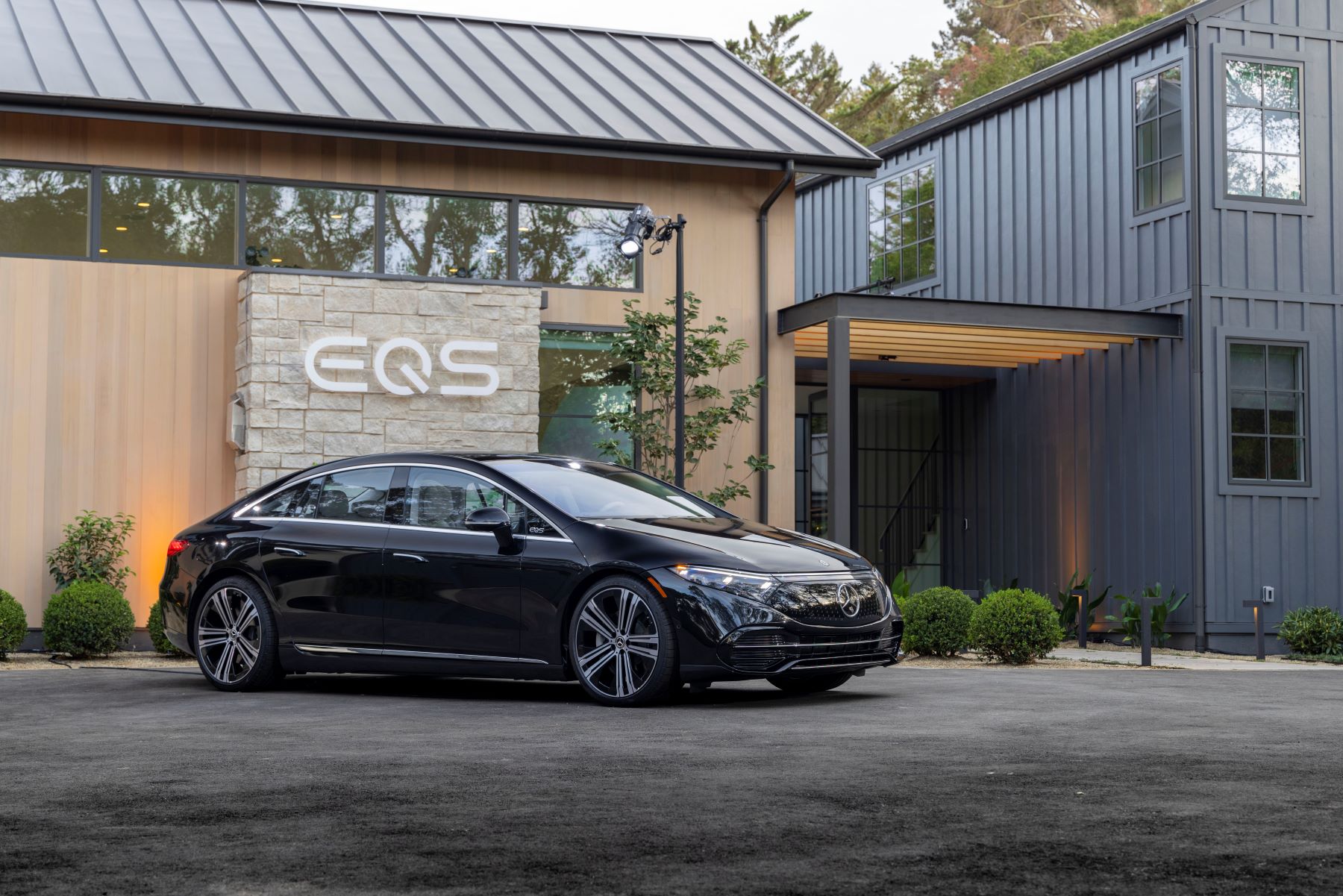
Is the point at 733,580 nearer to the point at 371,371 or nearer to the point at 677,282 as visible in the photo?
the point at 677,282

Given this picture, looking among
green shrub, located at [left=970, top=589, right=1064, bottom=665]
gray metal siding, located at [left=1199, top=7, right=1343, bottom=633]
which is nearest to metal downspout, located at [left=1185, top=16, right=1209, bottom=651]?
gray metal siding, located at [left=1199, top=7, right=1343, bottom=633]

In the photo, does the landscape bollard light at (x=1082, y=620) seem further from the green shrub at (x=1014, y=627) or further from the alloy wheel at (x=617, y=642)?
the alloy wheel at (x=617, y=642)

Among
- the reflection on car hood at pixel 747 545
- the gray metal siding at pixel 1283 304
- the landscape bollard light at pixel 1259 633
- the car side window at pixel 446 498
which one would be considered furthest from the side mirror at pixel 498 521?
the gray metal siding at pixel 1283 304

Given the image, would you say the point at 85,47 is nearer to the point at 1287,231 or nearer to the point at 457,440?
the point at 457,440

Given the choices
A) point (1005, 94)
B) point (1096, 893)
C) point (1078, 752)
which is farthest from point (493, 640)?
point (1005, 94)

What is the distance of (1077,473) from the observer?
63.4 ft

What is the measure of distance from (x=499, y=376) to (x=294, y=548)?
5761 millimetres

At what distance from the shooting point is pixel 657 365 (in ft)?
53.3

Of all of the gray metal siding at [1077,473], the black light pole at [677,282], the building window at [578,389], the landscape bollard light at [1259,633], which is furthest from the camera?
the gray metal siding at [1077,473]

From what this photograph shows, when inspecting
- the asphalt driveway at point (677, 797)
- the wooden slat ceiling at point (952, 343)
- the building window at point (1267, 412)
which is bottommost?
the asphalt driveway at point (677, 797)

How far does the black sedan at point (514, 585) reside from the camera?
339 inches

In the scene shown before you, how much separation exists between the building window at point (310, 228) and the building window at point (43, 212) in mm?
1498

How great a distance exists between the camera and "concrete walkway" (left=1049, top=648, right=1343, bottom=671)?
14.2 m

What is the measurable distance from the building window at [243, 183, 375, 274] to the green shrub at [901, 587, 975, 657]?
6155 mm
